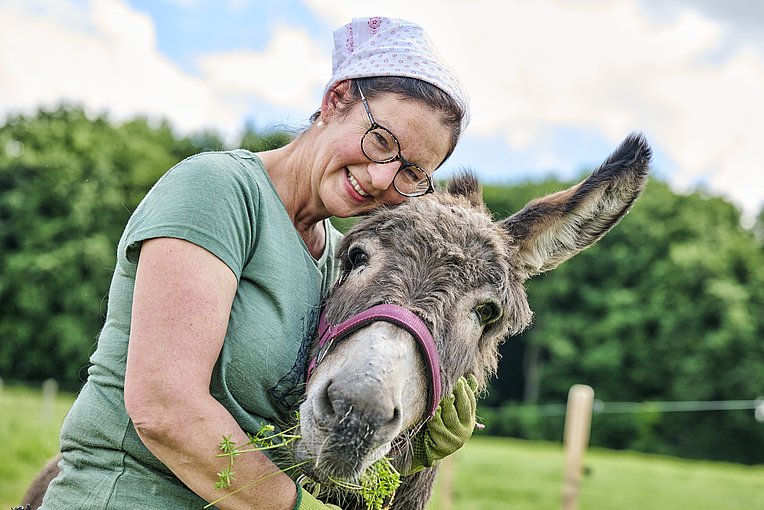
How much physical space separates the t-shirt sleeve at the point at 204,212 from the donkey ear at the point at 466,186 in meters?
1.05

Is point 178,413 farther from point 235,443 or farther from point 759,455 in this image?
point 759,455

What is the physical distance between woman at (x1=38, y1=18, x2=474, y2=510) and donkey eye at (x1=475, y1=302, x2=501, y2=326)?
0.24 metres

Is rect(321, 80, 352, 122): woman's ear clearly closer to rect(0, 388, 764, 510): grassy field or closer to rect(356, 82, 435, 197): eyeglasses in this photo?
rect(356, 82, 435, 197): eyeglasses

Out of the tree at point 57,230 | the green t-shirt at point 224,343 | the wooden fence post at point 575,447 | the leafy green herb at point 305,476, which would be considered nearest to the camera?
the leafy green herb at point 305,476

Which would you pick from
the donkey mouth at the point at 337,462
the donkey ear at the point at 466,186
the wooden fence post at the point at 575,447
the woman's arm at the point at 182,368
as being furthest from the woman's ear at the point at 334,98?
the wooden fence post at the point at 575,447

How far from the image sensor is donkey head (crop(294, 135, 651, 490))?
193cm

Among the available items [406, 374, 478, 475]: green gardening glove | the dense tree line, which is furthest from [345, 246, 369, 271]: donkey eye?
the dense tree line

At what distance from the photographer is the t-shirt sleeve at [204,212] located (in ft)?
6.66

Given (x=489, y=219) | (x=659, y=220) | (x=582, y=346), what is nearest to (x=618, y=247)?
(x=659, y=220)

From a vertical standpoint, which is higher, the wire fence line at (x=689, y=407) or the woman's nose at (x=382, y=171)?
the wire fence line at (x=689, y=407)

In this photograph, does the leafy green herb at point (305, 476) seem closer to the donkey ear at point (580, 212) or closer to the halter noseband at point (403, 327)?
the halter noseband at point (403, 327)

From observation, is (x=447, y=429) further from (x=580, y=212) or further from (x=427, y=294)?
(x=580, y=212)

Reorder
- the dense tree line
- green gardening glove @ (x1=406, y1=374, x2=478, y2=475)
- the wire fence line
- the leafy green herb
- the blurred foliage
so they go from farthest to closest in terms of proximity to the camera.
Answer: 1. the dense tree line
2. the blurred foliage
3. the wire fence line
4. green gardening glove @ (x1=406, y1=374, x2=478, y2=475)
5. the leafy green herb

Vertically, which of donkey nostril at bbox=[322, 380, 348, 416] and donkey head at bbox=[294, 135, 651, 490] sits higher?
donkey head at bbox=[294, 135, 651, 490]
